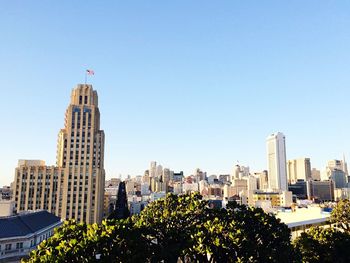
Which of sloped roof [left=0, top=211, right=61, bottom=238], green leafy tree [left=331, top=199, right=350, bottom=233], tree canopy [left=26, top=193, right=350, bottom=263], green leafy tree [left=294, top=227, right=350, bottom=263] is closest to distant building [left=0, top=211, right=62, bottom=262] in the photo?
sloped roof [left=0, top=211, right=61, bottom=238]

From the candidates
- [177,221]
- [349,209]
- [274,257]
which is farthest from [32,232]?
[349,209]

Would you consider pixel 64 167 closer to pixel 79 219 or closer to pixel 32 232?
pixel 79 219

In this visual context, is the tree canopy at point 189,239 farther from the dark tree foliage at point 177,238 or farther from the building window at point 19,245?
the building window at point 19,245

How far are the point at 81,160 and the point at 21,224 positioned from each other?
6286 centimetres

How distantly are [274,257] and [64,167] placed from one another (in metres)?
97.5

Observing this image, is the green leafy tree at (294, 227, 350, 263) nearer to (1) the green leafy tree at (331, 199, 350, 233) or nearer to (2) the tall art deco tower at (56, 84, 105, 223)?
(1) the green leafy tree at (331, 199, 350, 233)

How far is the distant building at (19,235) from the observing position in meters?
52.6

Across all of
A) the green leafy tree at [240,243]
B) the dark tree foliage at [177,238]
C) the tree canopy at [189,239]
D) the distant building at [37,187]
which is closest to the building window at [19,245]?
the tree canopy at [189,239]

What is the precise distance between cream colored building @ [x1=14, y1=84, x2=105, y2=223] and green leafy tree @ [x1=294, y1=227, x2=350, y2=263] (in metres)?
86.6

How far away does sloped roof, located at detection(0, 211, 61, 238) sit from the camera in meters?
55.3

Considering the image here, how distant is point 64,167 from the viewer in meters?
120

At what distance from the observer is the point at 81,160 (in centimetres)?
12194

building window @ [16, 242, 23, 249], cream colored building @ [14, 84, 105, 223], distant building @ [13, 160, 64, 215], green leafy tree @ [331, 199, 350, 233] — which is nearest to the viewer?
building window @ [16, 242, 23, 249]

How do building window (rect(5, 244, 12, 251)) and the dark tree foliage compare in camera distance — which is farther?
building window (rect(5, 244, 12, 251))
